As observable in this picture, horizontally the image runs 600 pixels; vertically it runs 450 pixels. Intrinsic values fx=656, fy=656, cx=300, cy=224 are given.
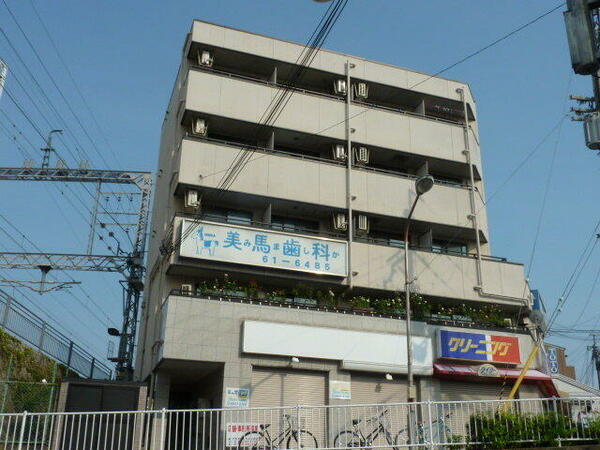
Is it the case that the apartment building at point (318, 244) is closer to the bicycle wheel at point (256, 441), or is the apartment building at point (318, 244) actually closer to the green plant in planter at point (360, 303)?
the green plant in planter at point (360, 303)

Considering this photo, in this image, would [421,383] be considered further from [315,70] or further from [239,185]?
[315,70]

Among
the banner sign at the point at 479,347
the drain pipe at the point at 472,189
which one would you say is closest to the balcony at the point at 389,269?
the drain pipe at the point at 472,189

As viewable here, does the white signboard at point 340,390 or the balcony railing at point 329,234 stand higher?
the balcony railing at point 329,234

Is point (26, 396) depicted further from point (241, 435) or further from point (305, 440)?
point (305, 440)

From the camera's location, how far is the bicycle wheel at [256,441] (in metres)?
17.3

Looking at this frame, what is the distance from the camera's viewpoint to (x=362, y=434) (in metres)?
16.9

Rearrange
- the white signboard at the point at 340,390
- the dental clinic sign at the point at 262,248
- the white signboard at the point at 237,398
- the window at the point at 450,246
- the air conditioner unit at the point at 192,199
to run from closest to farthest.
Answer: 1. the white signboard at the point at 237,398
2. the white signboard at the point at 340,390
3. the dental clinic sign at the point at 262,248
4. the air conditioner unit at the point at 192,199
5. the window at the point at 450,246

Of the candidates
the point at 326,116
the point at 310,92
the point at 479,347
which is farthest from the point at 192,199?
the point at 479,347

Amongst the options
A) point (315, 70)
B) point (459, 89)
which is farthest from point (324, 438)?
point (459, 89)

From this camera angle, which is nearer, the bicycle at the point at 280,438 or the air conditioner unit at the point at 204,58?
the bicycle at the point at 280,438

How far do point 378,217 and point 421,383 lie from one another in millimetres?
8213

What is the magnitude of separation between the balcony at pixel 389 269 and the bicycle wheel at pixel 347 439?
10.1 meters

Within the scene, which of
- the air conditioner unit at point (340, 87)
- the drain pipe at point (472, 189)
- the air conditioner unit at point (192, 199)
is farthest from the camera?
the air conditioner unit at point (340, 87)

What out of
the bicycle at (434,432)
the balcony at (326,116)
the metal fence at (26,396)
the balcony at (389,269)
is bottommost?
the bicycle at (434,432)
